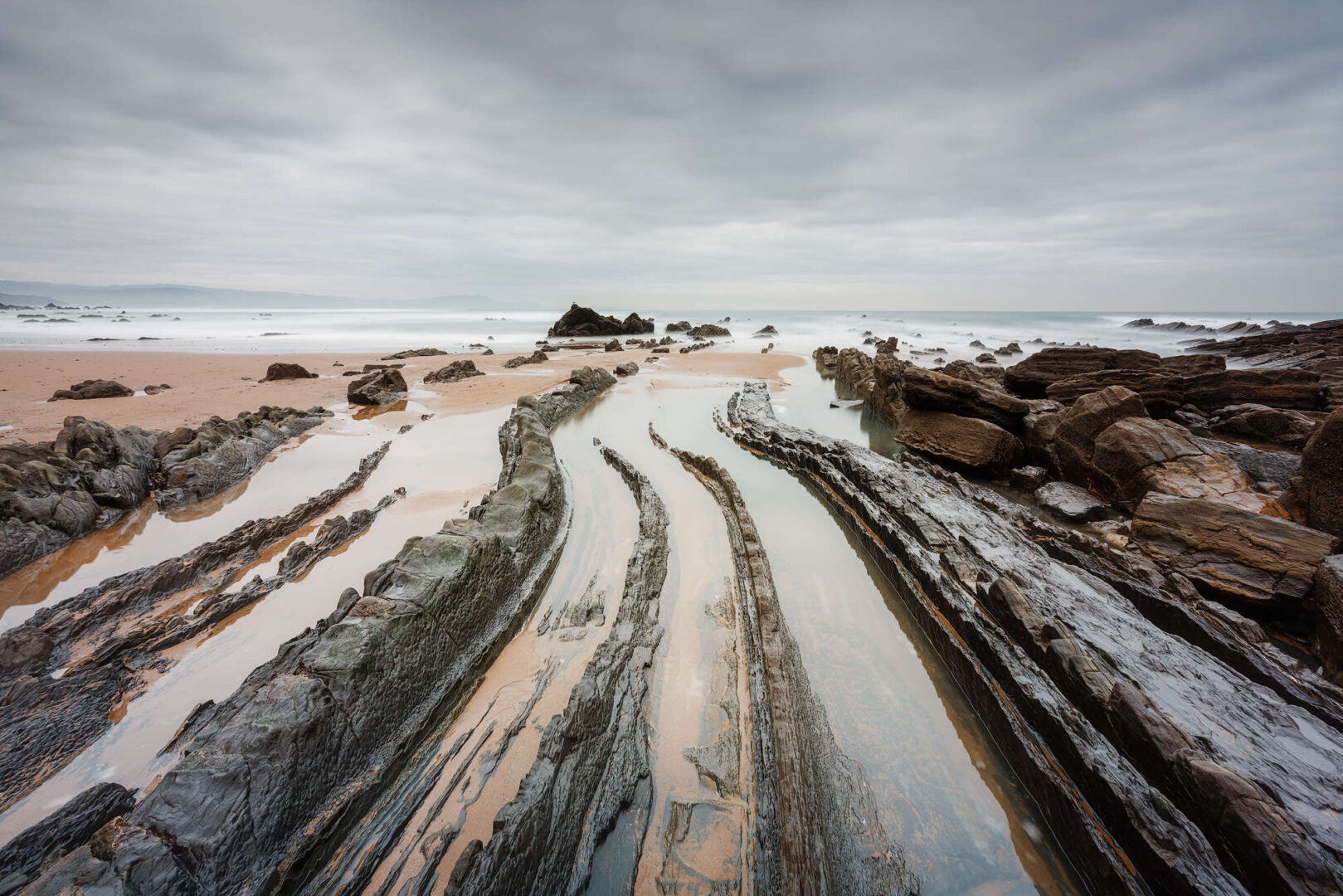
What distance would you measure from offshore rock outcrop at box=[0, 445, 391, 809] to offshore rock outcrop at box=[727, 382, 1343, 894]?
605 centimetres

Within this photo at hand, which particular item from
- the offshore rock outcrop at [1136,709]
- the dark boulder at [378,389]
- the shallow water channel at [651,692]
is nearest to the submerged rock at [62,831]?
the shallow water channel at [651,692]

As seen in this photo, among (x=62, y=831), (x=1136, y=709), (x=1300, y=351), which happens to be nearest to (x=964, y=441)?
(x=1136, y=709)

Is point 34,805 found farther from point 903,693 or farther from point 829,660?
point 903,693

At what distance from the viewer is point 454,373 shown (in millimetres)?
18125

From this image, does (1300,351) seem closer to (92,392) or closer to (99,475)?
(99,475)

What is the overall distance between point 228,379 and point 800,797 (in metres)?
23.6

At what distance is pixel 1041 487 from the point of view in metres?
6.78

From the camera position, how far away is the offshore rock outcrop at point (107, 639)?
9.14ft

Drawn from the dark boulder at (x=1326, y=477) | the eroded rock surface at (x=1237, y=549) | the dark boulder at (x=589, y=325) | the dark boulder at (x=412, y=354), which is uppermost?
the dark boulder at (x=589, y=325)

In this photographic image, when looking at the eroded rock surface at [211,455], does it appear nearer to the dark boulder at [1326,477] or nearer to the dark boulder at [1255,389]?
the dark boulder at [1326,477]

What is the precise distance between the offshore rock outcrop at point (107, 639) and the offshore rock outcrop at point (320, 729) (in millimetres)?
764

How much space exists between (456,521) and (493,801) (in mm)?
2866

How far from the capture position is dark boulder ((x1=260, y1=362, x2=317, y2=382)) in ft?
56.2

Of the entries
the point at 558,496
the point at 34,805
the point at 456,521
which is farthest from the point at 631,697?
the point at 558,496
